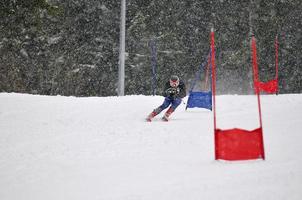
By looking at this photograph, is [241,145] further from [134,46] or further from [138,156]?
[134,46]

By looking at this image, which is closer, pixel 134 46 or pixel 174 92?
pixel 174 92

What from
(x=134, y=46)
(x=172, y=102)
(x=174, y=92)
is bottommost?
(x=172, y=102)

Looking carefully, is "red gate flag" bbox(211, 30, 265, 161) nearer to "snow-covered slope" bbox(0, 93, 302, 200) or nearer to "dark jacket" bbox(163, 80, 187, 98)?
"snow-covered slope" bbox(0, 93, 302, 200)

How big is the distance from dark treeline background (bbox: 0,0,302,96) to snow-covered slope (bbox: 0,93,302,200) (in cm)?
1662

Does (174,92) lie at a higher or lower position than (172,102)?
higher

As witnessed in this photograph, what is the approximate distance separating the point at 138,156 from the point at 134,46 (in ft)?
77.9

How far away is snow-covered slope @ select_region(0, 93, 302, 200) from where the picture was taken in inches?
273

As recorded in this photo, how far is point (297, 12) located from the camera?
32.2m

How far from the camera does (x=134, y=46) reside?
3238cm

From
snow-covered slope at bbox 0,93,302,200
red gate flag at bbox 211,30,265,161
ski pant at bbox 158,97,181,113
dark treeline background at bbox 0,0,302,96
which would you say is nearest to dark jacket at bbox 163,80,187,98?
ski pant at bbox 158,97,181,113

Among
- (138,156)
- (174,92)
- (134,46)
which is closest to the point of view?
(138,156)

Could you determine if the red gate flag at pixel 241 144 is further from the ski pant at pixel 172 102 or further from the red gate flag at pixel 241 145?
the ski pant at pixel 172 102

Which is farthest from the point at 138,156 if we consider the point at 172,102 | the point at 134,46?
the point at 134,46

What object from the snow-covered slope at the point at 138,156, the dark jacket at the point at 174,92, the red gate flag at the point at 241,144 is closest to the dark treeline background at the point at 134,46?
the snow-covered slope at the point at 138,156
